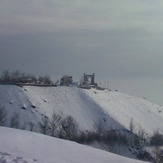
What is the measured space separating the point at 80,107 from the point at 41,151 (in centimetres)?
5475

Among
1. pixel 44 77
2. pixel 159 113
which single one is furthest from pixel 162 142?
pixel 44 77

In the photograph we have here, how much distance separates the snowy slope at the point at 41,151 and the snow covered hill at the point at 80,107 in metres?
38.1

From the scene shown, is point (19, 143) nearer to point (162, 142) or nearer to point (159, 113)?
point (162, 142)

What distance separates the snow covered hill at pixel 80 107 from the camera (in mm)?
57784

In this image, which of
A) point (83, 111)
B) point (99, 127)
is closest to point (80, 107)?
point (83, 111)

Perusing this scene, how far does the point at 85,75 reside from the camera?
94.4 m

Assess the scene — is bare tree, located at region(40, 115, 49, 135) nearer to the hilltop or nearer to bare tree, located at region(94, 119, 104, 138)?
the hilltop

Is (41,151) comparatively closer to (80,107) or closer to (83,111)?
(83,111)

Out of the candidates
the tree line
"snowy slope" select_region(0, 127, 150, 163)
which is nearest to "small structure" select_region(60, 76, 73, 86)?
the tree line

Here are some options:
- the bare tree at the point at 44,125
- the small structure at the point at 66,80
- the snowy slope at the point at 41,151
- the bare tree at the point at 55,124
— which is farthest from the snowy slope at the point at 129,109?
the snowy slope at the point at 41,151

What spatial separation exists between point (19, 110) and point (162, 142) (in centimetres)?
1984

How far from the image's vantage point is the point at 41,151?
38.7 ft

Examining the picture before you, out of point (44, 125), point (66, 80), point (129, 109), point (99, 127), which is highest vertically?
point (66, 80)

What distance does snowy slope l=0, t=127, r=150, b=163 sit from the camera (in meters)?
10.9
